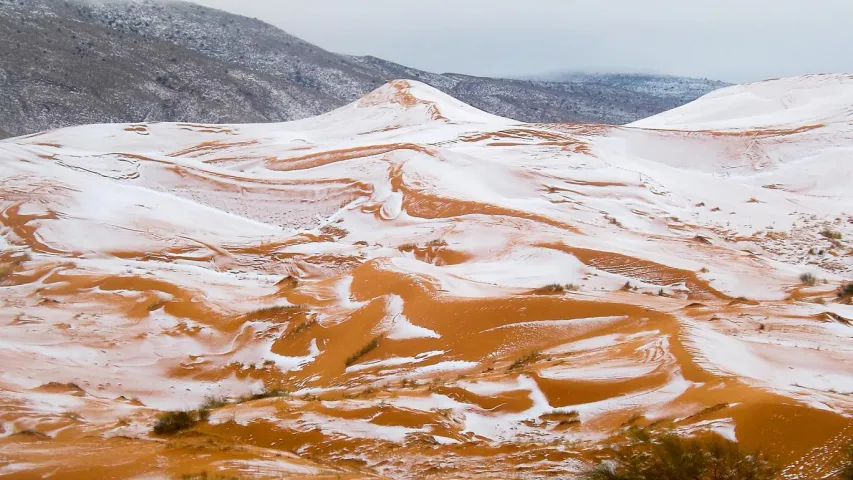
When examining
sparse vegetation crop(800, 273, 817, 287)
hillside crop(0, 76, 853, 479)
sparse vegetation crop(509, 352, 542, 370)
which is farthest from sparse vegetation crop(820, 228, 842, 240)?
sparse vegetation crop(509, 352, 542, 370)

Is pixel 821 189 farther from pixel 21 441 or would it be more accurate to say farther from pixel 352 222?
pixel 21 441

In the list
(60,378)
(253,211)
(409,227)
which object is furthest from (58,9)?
(60,378)

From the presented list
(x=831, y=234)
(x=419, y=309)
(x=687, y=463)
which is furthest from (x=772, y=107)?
(x=687, y=463)

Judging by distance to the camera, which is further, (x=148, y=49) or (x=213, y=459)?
(x=148, y=49)

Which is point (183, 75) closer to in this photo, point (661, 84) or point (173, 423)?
point (173, 423)

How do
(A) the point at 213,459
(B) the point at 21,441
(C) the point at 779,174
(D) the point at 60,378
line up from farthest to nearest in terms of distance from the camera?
(C) the point at 779,174
(D) the point at 60,378
(B) the point at 21,441
(A) the point at 213,459

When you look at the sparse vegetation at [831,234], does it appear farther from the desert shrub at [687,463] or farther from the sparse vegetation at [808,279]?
the desert shrub at [687,463]

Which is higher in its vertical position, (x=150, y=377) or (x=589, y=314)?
(x=589, y=314)
